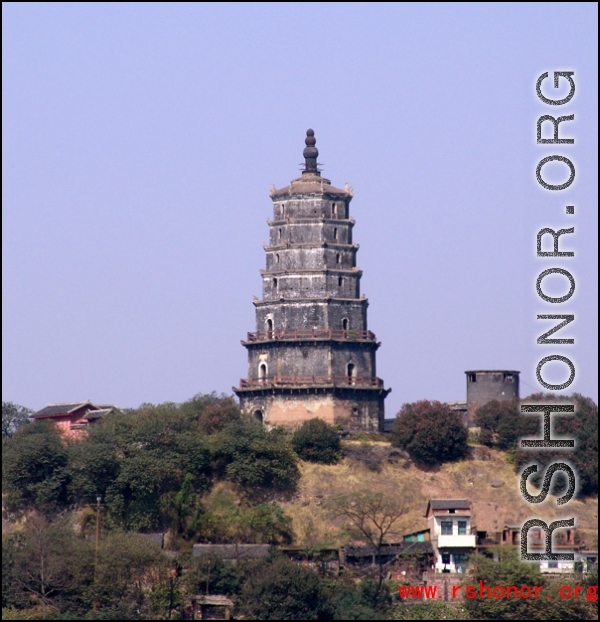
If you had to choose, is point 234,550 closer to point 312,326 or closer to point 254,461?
point 254,461

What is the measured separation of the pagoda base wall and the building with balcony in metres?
9.03

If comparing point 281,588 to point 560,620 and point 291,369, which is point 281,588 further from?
point 291,369

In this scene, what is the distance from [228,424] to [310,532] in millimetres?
6011

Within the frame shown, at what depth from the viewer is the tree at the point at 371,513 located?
69444 mm

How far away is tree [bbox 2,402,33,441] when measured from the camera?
88.2 metres

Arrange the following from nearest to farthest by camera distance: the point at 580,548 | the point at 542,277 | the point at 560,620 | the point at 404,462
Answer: the point at 542,277 < the point at 560,620 < the point at 580,548 < the point at 404,462

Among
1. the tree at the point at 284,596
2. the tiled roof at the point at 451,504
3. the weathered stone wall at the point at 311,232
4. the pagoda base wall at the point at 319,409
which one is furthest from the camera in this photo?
the weathered stone wall at the point at 311,232

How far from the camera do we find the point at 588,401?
78.2 m

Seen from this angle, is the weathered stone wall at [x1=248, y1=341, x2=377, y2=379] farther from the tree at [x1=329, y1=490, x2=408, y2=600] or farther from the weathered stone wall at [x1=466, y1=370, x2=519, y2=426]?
the tree at [x1=329, y1=490, x2=408, y2=600]

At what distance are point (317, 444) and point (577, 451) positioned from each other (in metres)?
10.4

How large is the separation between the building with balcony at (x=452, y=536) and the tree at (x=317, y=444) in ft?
21.4

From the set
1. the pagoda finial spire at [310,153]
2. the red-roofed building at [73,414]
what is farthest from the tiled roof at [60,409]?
the pagoda finial spire at [310,153]

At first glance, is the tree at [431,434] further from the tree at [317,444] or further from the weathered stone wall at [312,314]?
the weathered stone wall at [312,314]

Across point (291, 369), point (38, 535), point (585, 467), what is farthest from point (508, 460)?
point (38, 535)
